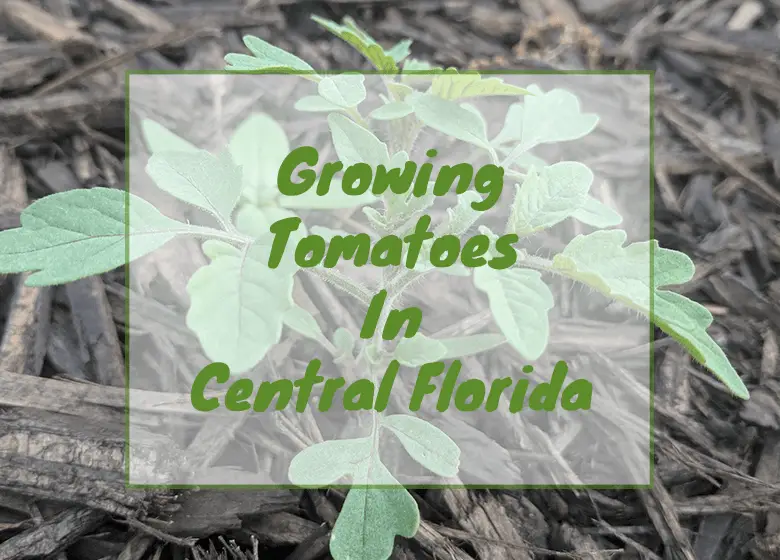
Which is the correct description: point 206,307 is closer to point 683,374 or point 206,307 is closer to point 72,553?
point 72,553

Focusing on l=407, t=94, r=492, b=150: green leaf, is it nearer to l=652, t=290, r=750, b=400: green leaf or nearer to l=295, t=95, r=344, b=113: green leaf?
l=295, t=95, r=344, b=113: green leaf

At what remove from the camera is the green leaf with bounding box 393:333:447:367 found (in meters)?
1.11

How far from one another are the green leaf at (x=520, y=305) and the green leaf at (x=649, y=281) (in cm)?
7

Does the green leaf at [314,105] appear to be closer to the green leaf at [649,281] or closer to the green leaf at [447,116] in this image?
the green leaf at [447,116]

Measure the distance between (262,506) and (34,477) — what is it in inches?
14.5

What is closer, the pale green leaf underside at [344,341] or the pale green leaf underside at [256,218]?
the pale green leaf underside at [344,341]

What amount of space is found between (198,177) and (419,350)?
45 cm

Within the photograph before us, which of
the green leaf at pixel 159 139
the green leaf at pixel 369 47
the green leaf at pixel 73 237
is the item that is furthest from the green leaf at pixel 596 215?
the green leaf at pixel 159 139

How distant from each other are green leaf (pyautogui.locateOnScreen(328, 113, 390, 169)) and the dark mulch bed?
598 mm

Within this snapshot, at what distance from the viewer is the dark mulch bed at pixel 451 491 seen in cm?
112

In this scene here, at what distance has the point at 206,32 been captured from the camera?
1.99 m

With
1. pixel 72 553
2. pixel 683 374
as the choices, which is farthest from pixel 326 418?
pixel 683 374

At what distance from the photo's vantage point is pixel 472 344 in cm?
123

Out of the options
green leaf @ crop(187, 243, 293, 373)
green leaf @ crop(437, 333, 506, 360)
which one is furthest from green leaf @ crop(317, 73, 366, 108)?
green leaf @ crop(437, 333, 506, 360)
